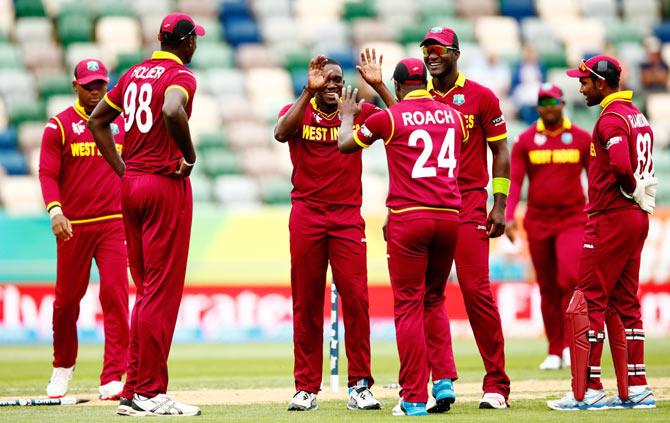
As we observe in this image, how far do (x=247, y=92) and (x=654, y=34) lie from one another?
30.3ft

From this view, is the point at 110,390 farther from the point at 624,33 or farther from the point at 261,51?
the point at 624,33

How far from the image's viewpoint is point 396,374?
1360cm

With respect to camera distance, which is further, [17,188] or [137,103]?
[17,188]

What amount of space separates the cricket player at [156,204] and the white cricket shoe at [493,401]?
221 centimetres

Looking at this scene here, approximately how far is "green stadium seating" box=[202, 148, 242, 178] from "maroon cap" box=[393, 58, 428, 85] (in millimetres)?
12641

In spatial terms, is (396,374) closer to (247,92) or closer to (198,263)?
(198,263)

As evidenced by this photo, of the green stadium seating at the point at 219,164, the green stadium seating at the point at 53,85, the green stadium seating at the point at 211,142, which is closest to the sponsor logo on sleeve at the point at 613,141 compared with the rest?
the green stadium seating at the point at 219,164

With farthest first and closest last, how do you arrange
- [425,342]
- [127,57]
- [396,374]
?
[127,57], [396,374], [425,342]

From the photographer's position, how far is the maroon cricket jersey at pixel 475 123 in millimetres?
9875

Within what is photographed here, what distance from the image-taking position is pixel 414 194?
9070 millimetres

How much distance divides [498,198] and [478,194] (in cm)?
22

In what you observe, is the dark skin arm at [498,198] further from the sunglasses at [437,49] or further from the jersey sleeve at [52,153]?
the jersey sleeve at [52,153]

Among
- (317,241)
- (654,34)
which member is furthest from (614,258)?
(654,34)

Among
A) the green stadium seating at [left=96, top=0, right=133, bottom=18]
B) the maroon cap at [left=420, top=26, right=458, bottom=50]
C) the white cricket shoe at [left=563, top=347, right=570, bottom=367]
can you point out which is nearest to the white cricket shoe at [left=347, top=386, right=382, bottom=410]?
the maroon cap at [left=420, top=26, right=458, bottom=50]
